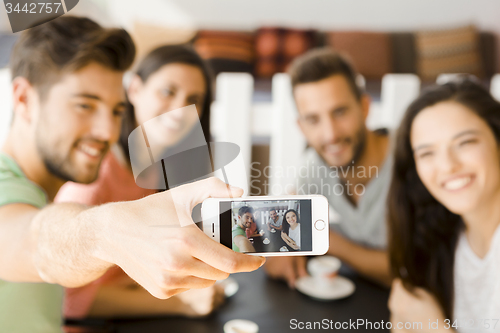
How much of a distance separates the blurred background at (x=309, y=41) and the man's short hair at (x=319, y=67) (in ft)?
0.08

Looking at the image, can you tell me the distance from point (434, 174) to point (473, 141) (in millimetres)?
112

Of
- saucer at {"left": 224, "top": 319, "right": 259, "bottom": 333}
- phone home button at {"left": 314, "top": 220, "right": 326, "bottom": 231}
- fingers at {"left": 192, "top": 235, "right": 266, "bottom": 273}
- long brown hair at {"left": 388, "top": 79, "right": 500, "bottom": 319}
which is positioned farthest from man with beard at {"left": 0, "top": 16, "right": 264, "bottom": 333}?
long brown hair at {"left": 388, "top": 79, "right": 500, "bottom": 319}

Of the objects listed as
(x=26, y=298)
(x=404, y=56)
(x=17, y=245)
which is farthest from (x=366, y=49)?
(x=26, y=298)

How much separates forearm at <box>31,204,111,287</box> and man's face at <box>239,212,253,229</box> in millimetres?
193

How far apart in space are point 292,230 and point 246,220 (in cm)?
7

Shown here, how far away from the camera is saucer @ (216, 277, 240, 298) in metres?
0.83

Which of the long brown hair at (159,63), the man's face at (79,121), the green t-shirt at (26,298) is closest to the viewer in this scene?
the green t-shirt at (26,298)

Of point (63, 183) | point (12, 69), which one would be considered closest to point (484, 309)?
point (63, 183)

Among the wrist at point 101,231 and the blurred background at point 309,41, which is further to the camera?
the blurred background at point 309,41

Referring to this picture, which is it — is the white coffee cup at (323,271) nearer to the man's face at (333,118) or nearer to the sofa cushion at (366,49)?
the man's face at (333,118)

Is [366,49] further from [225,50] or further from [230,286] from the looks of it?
[230,286]

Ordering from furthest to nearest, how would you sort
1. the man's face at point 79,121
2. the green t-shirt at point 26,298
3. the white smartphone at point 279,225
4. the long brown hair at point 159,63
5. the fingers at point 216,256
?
1. the long brown hair at point 159,63
2. the man's face at point 79,121
3. the green t-shirt at point 26,298
4. the white smartphone at point 279,225
5. the fingers at point 216,256

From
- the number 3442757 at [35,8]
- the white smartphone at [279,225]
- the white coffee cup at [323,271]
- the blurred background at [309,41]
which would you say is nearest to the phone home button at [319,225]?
the white smartphone at [279,225]

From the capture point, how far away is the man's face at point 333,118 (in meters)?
0.94
